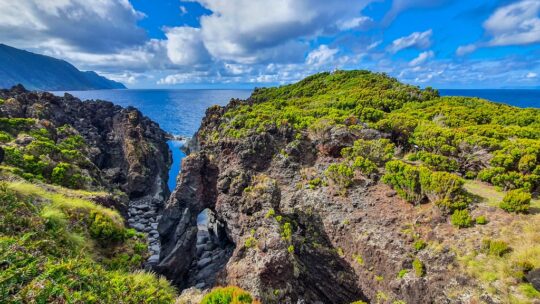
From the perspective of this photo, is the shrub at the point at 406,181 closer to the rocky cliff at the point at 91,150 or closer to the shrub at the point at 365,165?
the shrub at the point at 365,165

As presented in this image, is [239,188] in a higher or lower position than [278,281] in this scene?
higher

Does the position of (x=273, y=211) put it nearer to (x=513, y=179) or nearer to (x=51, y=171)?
(x=513, y=179)

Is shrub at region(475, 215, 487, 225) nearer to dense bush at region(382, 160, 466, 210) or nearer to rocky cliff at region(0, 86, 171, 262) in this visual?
dense bush at region(382, 160, 466, 210)

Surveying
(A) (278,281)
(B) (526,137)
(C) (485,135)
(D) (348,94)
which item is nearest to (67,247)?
(A) (278,281)

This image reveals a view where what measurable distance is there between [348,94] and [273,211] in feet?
121

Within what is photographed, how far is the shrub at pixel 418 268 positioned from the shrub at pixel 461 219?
3.50 meters

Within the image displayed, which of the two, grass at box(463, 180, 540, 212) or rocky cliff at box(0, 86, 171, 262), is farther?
rocky cliff at box(0, 86, 171, 262)

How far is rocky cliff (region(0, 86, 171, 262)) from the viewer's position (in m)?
26.1

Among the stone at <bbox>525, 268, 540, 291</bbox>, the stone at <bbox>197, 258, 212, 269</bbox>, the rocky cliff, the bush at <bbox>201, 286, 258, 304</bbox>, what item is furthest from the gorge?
the bush at <bbox>201, 286, 258, 304</bbox>

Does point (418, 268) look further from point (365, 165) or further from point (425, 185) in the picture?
point (365, 165)

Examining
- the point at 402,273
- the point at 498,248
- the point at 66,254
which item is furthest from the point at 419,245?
the point at 66,254

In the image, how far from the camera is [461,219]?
650 inches

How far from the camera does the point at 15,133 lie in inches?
1298

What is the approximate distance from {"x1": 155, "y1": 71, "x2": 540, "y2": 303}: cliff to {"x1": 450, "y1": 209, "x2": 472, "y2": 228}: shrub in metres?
0.08
